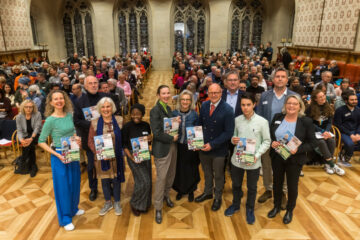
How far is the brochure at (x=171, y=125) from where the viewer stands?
3117 mm

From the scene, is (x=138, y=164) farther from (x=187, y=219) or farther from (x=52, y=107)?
(x=52, y=107)

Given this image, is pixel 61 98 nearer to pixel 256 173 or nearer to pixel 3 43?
pixel 256 173

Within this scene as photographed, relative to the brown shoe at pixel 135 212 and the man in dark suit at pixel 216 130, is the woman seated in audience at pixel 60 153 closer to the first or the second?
the brown shoe at pixel 135 212

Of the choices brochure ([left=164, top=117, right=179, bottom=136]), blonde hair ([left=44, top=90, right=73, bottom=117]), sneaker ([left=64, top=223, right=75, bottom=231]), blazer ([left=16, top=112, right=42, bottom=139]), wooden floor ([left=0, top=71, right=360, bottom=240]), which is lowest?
wooden floor ([left=0, top=71, right=360, bottom=240])

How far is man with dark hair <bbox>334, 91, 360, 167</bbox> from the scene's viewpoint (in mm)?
4821

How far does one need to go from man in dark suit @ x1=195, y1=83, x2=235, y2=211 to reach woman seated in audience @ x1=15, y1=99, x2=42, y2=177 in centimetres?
321

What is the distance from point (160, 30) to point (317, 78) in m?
13.2

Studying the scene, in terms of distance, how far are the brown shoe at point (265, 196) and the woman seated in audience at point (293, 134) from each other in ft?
1.88

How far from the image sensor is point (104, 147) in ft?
9.80

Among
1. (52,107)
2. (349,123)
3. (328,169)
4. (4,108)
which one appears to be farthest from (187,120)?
(4,108)

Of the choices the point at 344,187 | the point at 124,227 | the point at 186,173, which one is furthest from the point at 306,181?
the point at 124,227

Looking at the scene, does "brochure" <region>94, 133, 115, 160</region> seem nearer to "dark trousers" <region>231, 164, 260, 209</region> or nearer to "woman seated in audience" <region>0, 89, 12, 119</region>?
"dark trousers" <region>231, 164, 260, 209</region>

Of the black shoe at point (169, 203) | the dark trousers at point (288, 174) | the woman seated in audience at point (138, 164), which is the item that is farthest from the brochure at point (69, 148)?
the dark trousers at point (288, 174)

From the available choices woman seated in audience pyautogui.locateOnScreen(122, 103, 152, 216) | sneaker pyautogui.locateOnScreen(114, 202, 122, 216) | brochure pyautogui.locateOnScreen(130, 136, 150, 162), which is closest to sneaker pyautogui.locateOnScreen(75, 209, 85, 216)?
sneaker pyautogui.locateOnScreen(114, 202, 122, 216)
